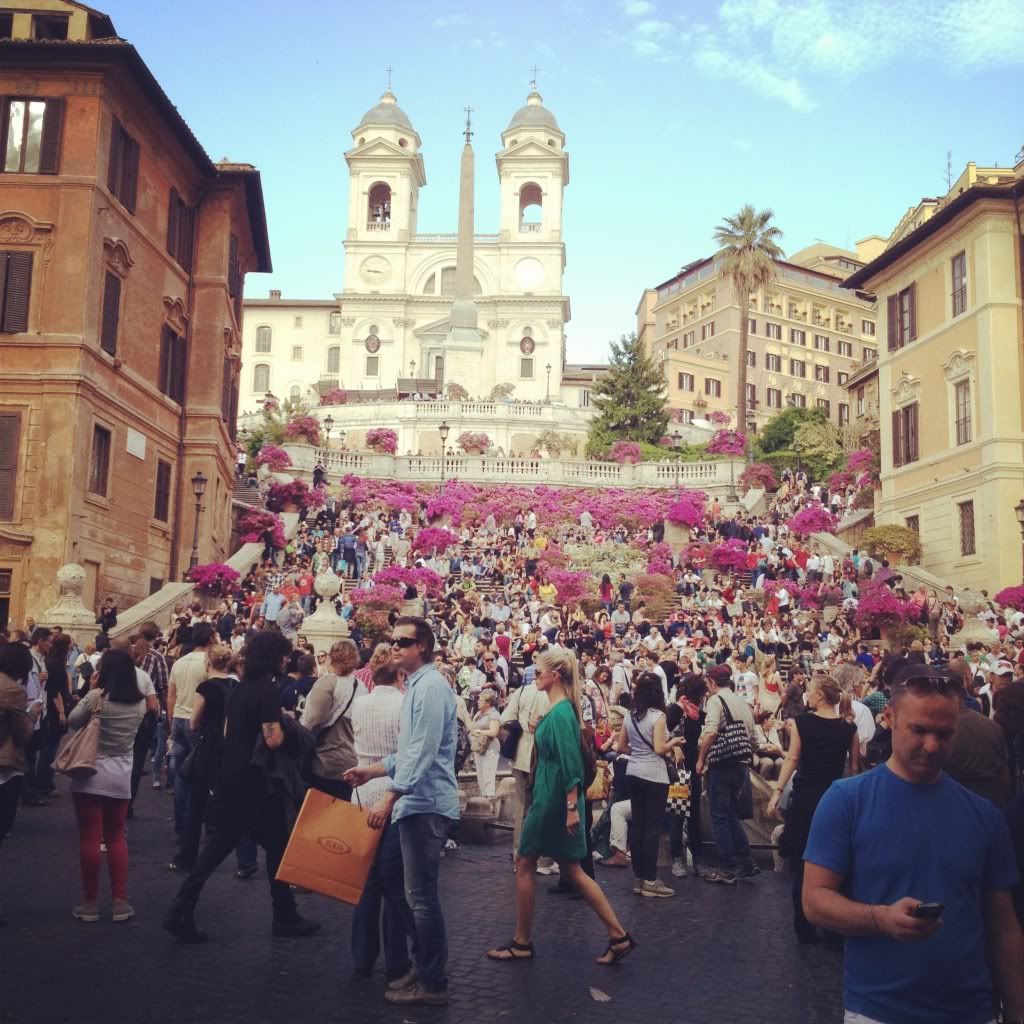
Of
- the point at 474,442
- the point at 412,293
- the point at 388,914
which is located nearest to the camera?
the point at 388,914

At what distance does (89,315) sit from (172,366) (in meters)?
5.43

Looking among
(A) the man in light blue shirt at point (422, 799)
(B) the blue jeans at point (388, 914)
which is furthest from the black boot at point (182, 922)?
(A) the man in light blue shirt at point (422, 799)

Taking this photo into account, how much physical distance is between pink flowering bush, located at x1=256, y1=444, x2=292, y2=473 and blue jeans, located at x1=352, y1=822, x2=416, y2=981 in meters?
38.8

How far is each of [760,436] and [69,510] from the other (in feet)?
165

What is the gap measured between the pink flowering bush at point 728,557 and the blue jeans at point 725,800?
2528cm

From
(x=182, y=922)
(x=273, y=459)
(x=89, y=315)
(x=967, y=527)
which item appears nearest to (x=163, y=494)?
(x=89, y=315)

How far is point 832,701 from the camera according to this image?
326 inches

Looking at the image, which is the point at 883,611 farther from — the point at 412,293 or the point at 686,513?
the point at 412,293

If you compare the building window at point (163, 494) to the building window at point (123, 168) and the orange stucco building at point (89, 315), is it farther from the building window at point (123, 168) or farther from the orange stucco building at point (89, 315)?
the building window at point (123, 168)

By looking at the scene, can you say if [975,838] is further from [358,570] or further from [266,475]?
[266,475]

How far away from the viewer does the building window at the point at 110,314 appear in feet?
76.1

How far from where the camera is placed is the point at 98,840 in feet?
24.6

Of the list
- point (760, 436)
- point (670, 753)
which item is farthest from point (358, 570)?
point (760, 436)

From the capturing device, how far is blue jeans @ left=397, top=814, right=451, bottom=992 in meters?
5.91
